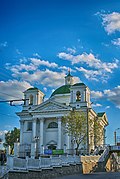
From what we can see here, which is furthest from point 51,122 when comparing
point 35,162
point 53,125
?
point 35,162

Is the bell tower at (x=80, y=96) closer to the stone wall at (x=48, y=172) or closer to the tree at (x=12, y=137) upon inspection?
the stone wall at (x=48, y=172)

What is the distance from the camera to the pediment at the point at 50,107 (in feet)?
193

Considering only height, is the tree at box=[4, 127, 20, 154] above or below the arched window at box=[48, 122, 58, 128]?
below

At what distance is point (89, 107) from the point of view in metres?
60.3

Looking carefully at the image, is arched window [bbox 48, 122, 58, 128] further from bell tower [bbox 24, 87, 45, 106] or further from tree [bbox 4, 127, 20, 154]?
tree [bbox 4, 127, 20, 154]

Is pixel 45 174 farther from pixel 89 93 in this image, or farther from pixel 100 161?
pixel 89 93

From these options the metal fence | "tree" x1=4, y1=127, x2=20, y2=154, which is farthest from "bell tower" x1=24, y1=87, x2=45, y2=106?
the metal fence

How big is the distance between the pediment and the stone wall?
24707 mm

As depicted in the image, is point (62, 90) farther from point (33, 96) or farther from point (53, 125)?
point (53, 125)

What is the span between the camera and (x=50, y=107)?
60.0 metres

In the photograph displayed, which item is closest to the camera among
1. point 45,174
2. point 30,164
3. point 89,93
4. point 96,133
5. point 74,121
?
point 30,164

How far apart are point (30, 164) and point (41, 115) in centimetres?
3877

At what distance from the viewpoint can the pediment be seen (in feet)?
193

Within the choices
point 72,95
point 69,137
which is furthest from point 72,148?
point 72,95
